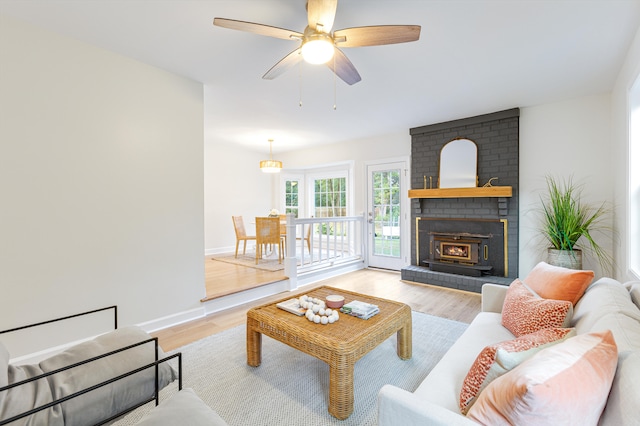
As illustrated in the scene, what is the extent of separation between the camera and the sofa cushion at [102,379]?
3.87 ft

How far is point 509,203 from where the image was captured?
3.99 metres

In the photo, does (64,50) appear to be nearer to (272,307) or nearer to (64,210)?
(64,210)

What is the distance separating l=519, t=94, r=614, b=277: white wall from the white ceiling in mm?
202

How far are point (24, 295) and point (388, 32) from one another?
10.0 feet

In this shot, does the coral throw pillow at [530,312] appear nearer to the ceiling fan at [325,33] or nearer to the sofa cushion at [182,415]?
the sofa cushion at [182,415]

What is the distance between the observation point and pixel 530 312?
5.25 ft

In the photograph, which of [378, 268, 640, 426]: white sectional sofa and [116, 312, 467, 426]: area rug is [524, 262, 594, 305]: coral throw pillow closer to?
[378, 268, 640, 426]: white sectional sofa

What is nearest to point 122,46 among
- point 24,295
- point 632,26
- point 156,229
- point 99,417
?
point 156,229

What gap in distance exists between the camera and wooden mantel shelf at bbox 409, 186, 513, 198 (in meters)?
3.87

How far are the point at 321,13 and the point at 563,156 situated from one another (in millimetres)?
3661

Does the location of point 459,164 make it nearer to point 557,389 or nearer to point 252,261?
point 252,261

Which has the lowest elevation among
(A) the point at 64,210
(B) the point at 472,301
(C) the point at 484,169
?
(B) the point at 472,301

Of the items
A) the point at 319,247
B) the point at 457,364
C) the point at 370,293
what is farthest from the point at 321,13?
the point at 319,247

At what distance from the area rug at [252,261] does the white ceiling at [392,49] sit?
2406 millimetres
